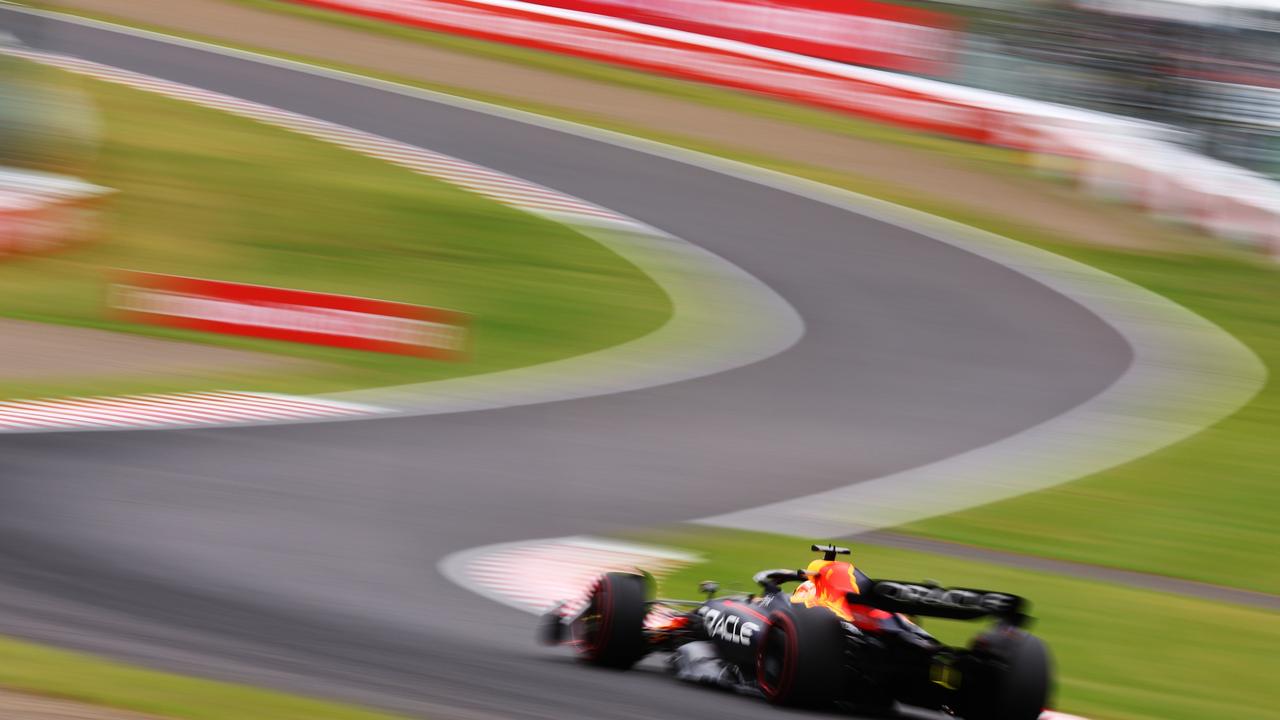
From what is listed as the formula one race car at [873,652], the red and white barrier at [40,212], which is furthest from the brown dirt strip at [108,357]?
the formula one race car at [873,652]

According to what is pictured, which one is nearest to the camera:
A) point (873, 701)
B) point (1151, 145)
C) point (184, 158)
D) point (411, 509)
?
point (873, 701)

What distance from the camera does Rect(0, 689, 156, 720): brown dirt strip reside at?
517 centimetres

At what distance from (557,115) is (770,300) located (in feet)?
28.7

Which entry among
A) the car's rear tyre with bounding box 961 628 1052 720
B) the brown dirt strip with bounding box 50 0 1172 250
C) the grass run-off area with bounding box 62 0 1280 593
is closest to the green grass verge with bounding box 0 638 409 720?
the car's rear tyre with bounding box 961 628 1052 720

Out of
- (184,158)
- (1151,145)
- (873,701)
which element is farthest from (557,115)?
(873,701)

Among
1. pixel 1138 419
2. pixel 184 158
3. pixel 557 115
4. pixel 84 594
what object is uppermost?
pixel 557 115

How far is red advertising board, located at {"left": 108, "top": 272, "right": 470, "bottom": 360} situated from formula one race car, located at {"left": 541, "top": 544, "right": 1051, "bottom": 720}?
9.06 m

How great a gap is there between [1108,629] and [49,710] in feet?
17.7

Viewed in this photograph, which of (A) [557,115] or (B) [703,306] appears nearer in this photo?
(B) [703,306]

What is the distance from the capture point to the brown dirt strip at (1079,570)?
33.0ft

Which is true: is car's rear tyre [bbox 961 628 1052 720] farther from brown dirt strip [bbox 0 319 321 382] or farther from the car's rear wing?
brown dirt strip [bbox 0 319 321 382]

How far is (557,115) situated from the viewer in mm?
26594

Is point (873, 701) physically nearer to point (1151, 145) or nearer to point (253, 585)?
point (253, 585)

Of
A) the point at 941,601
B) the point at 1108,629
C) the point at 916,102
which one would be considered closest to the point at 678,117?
the point at 916,102
